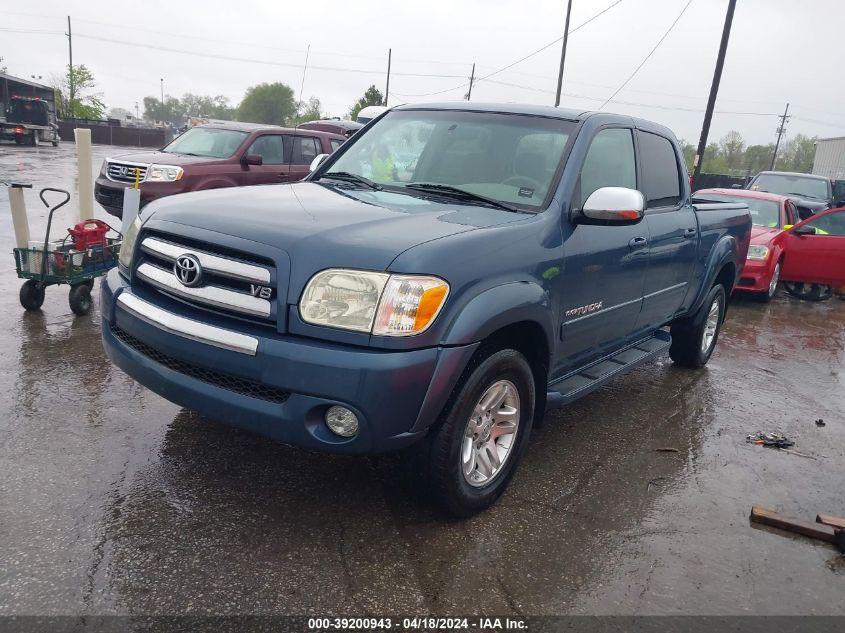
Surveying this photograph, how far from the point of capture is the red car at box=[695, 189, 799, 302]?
31.0ft

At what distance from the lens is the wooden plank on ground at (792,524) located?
335 cm

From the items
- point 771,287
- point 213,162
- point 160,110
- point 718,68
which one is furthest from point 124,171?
point 160,110

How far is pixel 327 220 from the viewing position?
9.93 feet

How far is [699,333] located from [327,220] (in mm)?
4039

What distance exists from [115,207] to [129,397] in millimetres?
6761

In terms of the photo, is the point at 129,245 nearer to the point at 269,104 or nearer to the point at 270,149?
the point at 270,149

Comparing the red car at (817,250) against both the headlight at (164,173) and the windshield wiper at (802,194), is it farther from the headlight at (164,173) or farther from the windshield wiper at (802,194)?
Answer: the headlight at (164,173)

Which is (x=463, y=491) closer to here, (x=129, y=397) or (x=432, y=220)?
(x=432, y=220)

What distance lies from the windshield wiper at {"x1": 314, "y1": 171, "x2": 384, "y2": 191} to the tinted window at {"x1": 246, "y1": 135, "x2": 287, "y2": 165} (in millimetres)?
6606

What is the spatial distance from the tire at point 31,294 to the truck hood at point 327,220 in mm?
3099

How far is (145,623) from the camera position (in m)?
2.34

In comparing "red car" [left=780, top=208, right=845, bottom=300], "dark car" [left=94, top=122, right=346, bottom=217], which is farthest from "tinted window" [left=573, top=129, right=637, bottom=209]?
"red car" [left=780, top=208, right=845, bottom=300]

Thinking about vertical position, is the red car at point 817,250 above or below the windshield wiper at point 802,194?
below

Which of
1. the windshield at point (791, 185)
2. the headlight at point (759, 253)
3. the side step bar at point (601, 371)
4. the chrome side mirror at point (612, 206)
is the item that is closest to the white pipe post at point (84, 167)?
the side step bar at point (601, 371)
